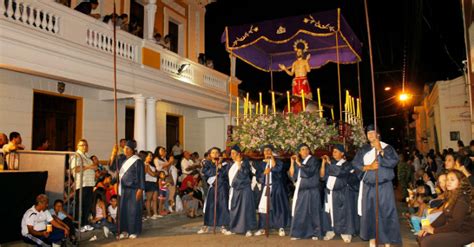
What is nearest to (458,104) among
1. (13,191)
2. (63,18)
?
(63,18)

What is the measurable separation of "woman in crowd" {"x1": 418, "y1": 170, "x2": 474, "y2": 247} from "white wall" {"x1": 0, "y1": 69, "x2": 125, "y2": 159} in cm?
941

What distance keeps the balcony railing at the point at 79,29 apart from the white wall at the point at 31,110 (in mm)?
1886

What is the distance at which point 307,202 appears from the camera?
25.2ft

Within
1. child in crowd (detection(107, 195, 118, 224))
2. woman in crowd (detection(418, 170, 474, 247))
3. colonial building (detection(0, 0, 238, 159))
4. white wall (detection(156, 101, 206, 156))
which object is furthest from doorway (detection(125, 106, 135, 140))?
woman in crowd (detection(418, 170, 474, 247))

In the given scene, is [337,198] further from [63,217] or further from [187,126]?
[187,126]

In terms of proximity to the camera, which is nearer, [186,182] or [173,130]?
[186,182]

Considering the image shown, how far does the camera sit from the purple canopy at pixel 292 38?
10.0m

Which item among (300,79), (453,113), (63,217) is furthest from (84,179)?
(453,113)

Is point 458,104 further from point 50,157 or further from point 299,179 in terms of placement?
point 50,157

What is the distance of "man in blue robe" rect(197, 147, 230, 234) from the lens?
854cm

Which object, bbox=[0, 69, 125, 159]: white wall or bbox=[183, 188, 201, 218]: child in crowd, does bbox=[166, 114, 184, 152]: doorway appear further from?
bbox=[183, 188, 201, 218]: child in crowd

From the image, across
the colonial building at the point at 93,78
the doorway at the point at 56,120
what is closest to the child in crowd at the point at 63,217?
the colonial building at the point at 93,78

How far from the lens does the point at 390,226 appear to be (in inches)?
259

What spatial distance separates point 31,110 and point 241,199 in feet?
20.5
